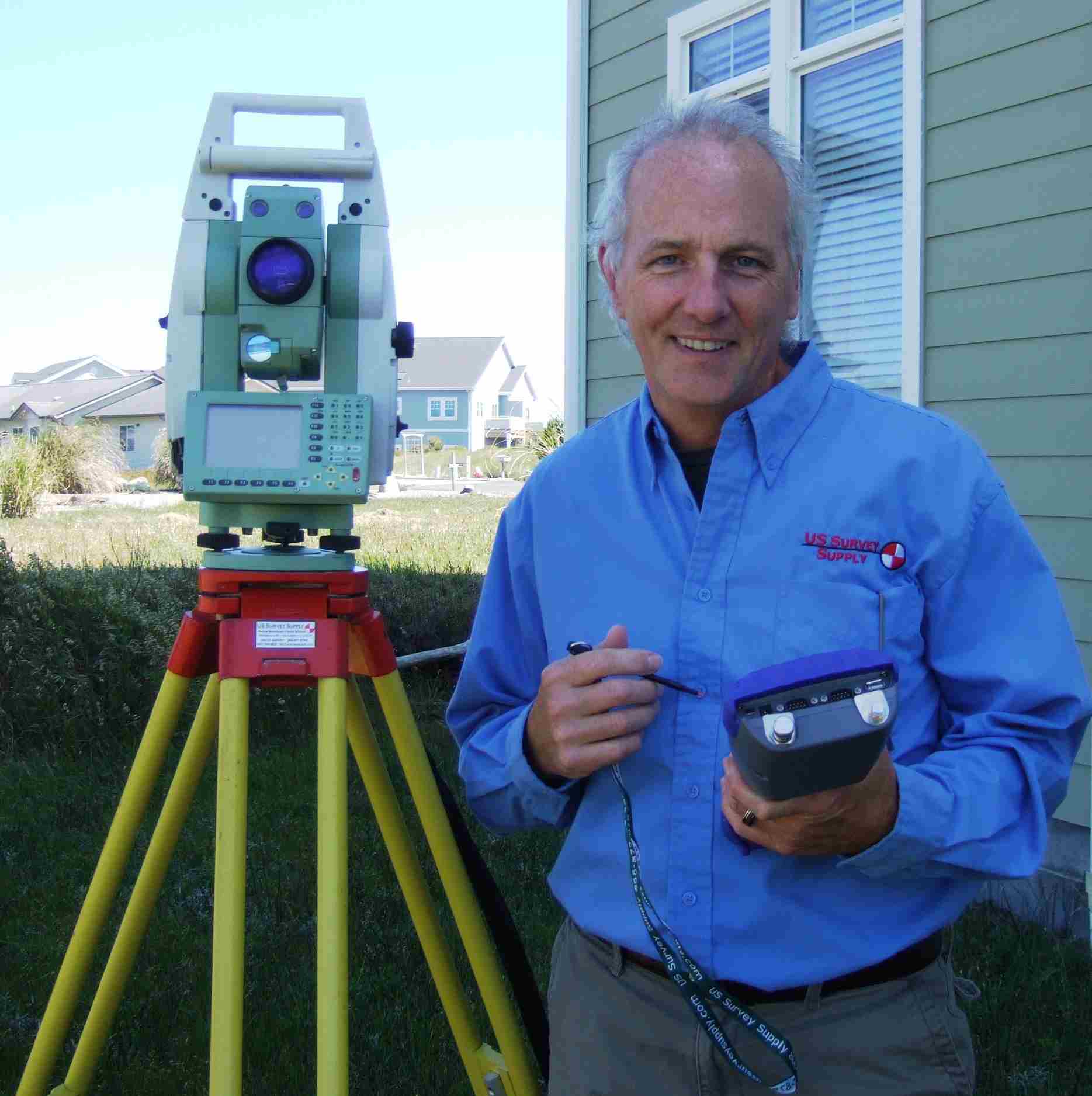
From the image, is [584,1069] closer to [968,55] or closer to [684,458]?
[684,458]

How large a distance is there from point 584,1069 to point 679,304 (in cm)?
106

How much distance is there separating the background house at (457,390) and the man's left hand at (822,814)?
66795 millimetres

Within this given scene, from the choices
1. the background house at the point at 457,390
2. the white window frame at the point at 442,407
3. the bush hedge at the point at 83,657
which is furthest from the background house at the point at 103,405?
the bush hedge at the point at 83,657

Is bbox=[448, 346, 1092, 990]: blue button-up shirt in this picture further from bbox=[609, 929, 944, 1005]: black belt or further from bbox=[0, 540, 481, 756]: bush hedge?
bbox=[0, 540, 481, 756]: bush hedge

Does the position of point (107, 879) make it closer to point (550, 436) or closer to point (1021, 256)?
point (1021, 256)

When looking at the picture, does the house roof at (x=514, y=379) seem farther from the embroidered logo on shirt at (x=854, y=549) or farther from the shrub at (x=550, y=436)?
the embroidered logo on shirt at (x=854, y=549)

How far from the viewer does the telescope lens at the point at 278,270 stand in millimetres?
1850

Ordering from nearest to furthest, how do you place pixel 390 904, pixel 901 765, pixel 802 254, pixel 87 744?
1. pixel 901 765
2. pixel 802 254
3. pixel 390 904
4. pixel 87 744

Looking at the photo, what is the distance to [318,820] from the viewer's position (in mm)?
1737

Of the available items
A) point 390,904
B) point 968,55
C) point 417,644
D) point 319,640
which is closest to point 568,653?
point 319,640

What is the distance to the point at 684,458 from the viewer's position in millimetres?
1675

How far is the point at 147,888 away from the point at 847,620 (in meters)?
1.34

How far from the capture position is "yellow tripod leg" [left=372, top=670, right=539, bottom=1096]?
6.45 ft

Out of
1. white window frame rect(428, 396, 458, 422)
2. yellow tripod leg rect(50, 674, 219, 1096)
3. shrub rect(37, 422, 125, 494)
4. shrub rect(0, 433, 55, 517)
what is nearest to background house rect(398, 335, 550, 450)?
white window frame rect(428, 396, 458, 422)
